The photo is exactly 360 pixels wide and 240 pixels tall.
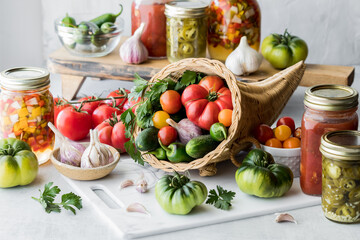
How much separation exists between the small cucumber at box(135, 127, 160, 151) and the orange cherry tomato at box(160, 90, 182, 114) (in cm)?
7

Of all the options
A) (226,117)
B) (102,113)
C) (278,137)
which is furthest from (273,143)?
(102,113)

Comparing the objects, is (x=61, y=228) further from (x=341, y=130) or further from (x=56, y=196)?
(x=341, y=130)

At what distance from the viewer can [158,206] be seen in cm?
134

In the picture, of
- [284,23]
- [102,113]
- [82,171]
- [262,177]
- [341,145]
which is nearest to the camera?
[341,145]

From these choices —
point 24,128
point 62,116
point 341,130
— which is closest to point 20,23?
point 62,116

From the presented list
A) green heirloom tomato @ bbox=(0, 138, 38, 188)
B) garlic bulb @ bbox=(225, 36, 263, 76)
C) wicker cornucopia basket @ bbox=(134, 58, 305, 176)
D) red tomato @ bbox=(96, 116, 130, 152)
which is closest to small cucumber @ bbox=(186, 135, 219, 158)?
wicker cornucopia basket @ bbox=(134, 58, 305, 176)

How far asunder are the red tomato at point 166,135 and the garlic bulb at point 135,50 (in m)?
0.58

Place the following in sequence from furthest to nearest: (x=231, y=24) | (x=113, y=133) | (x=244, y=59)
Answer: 1. (x=231, y=24)
2. (x=244, y=59)
3. (x=113, y=133)

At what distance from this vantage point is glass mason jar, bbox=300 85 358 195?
124 centimetres

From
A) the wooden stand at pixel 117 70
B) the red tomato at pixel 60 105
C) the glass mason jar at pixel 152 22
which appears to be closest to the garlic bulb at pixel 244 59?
the wooden stand at pixel 117 70

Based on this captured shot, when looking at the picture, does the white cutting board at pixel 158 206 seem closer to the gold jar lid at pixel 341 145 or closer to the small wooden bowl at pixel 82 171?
the small wooden bowl at pixel 82 171

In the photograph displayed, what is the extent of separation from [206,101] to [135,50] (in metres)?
0.59

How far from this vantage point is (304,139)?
1311 mm

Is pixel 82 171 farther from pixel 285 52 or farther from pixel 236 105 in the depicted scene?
pixel 285 52
